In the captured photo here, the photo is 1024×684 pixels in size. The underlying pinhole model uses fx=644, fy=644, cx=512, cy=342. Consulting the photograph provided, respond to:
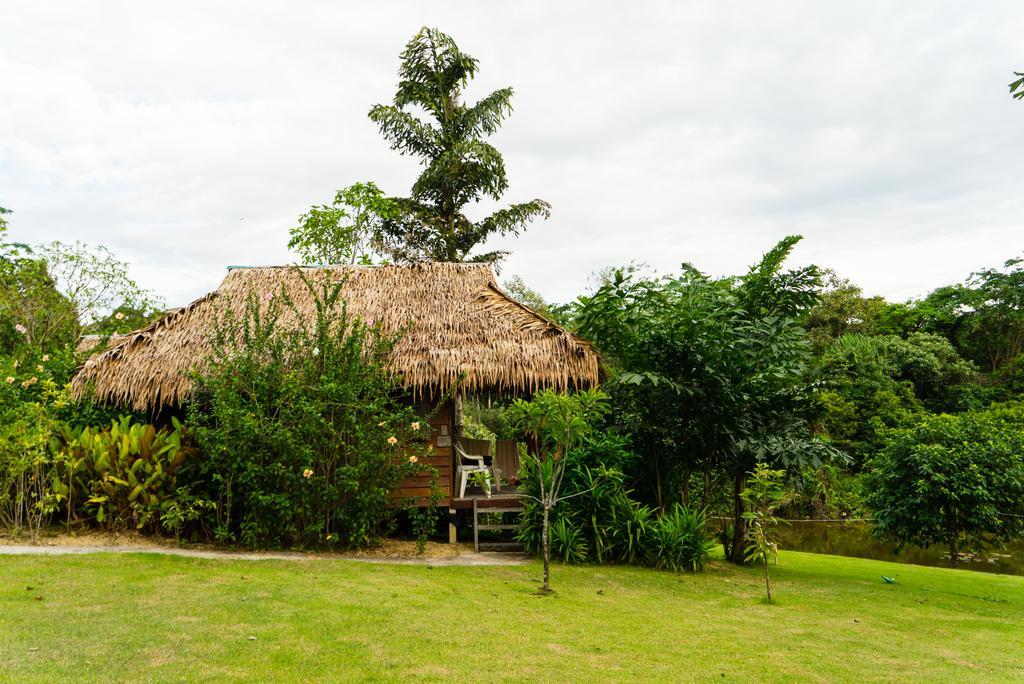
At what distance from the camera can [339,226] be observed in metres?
17.0

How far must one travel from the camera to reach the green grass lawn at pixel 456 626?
3.77 meters

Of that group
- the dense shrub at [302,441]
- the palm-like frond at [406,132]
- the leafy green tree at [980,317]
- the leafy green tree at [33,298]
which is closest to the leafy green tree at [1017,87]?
the dense shrub at [302,441]

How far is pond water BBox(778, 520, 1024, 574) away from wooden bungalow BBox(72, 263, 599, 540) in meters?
6.98

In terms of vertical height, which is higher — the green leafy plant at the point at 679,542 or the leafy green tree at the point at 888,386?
the leafy green tree at the point at 888,386

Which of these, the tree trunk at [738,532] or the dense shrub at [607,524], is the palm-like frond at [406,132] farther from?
the tree trunk at [738,532]

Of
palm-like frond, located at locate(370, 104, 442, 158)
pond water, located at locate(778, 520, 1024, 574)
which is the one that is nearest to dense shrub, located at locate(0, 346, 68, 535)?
palm-like frond, located at locate(370, 104, 442, 158)

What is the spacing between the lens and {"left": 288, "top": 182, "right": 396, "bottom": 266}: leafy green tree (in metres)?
16.8

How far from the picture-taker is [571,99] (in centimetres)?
1345

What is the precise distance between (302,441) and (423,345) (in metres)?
2.27

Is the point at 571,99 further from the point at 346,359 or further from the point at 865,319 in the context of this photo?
the point at 865,319

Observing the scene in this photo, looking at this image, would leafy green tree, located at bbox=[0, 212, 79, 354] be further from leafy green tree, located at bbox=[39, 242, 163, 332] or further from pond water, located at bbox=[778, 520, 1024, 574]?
pond water, located at bbox=[778, 520, 1024, 574]

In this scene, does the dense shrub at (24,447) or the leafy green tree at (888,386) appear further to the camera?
the leafy green tree at (888,386)

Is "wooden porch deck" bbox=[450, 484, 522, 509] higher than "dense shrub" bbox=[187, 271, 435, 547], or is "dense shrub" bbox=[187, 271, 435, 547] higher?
"dense shrub" bbox=[187, 271, 435, 547]

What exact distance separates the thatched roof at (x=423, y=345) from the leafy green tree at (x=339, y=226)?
248 inches
